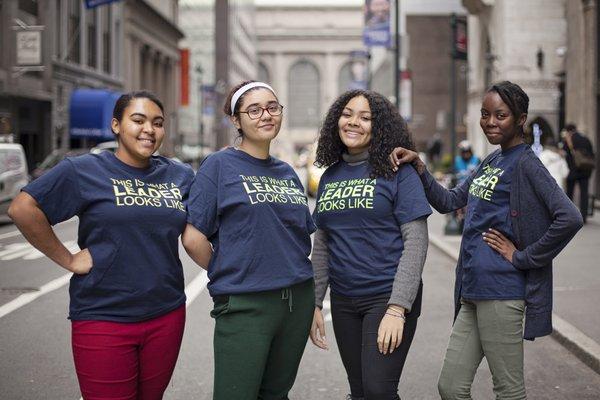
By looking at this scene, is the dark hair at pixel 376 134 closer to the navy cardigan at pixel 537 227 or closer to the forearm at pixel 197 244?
the navy cardigan at pixel 537 227

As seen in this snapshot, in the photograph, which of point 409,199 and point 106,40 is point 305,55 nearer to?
point 106,40

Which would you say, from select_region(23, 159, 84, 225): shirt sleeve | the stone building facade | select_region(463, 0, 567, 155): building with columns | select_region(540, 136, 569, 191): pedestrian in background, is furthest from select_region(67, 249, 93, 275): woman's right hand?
select_region(463, 0, 567, 155): building with columns

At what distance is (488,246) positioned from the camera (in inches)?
172

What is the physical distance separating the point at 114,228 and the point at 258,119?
806mm

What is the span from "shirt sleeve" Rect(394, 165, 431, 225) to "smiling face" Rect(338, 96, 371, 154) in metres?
0.24

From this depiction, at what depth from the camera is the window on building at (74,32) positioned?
1842 inches

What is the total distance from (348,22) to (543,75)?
138 metres

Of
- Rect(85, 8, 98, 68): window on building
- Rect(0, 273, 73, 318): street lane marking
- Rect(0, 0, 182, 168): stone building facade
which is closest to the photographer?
Rect(0, 273, 73, 318): street lane marking

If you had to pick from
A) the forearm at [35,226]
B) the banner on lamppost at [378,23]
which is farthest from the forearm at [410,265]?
the banner on lamppost at [378,23]

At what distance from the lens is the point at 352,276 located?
13.9ft

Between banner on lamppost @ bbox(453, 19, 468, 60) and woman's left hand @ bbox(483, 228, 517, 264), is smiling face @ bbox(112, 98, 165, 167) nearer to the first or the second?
woman's left hand @ bbox(483, 228, 517, 264)

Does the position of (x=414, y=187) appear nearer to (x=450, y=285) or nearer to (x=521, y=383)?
(x=521, y=383)

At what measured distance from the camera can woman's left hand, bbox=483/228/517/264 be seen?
14.1ft

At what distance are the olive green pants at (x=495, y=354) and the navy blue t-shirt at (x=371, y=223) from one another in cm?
55
